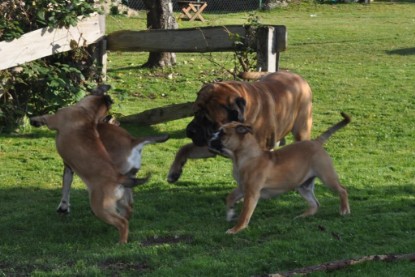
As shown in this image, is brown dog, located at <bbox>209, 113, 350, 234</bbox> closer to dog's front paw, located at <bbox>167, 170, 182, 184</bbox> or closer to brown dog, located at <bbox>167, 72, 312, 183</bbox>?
brown dog, located at <bbox>167, 72, 312, 183</bbox>

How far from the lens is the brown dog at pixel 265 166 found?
→ 7398mm

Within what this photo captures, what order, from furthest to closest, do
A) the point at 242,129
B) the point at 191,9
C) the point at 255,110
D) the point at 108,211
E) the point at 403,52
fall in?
the point at 191,9
the point at 403,52
the point at 255,110
the point at 242,129
the point at 108,211

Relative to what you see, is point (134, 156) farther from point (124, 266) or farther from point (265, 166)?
point (124, 266)

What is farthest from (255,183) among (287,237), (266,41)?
(266,41)

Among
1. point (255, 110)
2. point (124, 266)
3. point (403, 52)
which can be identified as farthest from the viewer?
point (403, 52)

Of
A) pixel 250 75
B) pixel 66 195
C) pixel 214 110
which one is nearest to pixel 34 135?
pixel 250 75

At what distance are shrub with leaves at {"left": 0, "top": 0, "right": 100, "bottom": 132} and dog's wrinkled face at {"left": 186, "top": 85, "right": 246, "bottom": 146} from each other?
4.75 meters

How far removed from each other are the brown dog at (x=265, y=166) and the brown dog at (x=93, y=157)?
3.27 ft

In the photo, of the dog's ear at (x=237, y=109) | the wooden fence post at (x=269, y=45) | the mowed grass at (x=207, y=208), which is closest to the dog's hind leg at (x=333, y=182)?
the mowed grass at (x=207, y=208)

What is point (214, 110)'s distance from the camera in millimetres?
7867

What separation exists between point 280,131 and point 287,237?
7.28 feet

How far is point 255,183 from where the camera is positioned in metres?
7.35

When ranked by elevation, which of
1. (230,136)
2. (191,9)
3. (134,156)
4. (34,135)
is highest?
(230,136)

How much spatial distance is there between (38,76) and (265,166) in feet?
19.7
